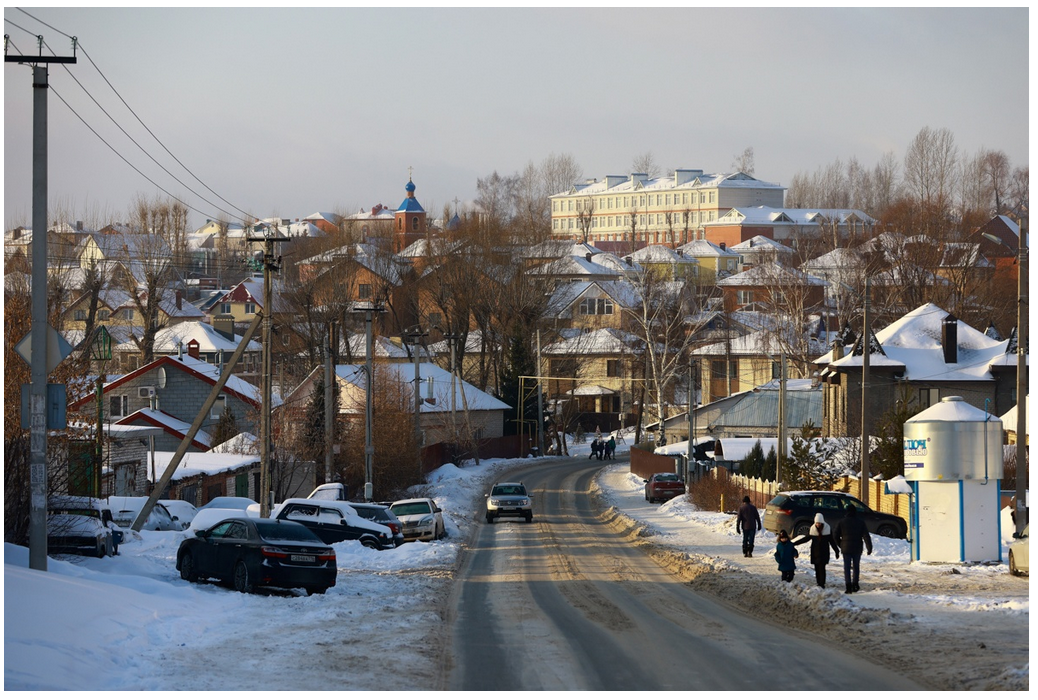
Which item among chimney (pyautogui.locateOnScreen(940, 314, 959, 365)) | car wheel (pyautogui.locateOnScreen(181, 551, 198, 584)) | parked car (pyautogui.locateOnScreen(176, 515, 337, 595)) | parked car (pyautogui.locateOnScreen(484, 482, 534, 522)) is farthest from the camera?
chimney (pyautogui.locateOnScreen(940, 314, 959, 365))

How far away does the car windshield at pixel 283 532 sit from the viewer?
20438mm

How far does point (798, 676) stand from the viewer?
12.8 metres

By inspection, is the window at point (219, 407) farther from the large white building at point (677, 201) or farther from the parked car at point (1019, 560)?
the large white building at point (677, 201)

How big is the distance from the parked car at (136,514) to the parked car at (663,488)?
21233mm

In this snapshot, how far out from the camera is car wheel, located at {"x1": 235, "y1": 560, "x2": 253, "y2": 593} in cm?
1991

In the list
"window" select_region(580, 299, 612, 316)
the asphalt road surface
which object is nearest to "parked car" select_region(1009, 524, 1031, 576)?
the asphalt road surface

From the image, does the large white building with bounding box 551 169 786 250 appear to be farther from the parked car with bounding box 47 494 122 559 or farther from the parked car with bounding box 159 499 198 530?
the parked car with bounding box 47 494 122 559

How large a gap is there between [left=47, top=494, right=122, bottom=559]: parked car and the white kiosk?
16639 mm

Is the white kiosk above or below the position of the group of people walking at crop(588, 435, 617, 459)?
above

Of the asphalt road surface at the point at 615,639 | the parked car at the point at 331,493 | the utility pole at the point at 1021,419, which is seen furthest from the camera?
the parked car at the point at 331,493

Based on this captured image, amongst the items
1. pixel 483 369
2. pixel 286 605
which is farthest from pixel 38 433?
pixel 483 369

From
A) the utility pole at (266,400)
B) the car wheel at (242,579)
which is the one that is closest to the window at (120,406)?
the utility pole at (266,400)

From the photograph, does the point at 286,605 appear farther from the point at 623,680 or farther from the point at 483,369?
the point at 483,369

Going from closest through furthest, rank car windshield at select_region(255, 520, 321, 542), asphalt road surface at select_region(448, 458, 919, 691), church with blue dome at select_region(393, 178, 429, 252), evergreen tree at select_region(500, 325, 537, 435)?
asphalt road surface at select_region(448, 458, 919, 691) → car windshield at select_region(255, 520, 321, 542) → evergreen tree at select_region(500, 325, 537, 435) → church with blue dome at select_region(393, 178, 429, 252)
